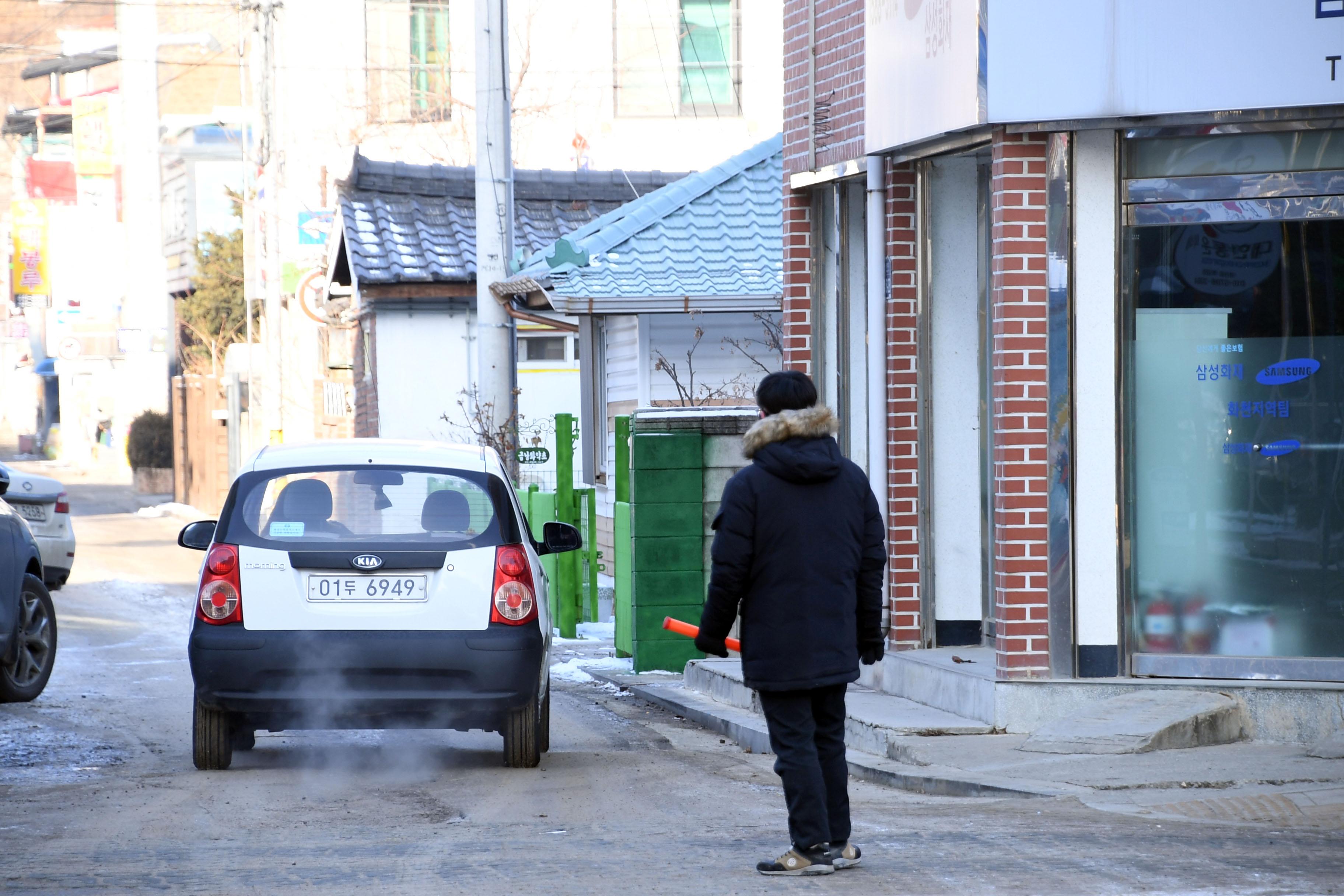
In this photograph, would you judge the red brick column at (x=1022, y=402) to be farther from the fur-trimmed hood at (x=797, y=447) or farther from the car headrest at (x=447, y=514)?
the fur-trimmed hood at (x=797, y=447)

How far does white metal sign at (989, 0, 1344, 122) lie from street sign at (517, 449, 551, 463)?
344 inches

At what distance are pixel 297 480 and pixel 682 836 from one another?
2.99m

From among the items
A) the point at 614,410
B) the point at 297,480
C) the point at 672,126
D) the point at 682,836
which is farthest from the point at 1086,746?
the point at 672,126

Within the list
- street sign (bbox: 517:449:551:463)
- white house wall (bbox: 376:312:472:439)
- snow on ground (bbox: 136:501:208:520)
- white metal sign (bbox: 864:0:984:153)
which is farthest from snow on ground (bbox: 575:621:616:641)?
snow on ground (bbox: 136:501:208:520)

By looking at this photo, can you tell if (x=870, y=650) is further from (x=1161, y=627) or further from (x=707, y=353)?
(x=707, y=353)

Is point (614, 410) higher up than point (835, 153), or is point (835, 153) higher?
point (835, 153)

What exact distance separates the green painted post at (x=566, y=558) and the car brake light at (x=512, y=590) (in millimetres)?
7191

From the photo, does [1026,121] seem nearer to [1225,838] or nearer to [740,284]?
[1225,838]

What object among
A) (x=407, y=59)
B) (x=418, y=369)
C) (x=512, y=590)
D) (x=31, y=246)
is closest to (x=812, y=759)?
(x=512, y=590)

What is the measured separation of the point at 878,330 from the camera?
1084cm

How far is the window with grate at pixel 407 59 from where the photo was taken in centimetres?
3278

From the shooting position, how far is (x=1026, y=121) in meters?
8.98

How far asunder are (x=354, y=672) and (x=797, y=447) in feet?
9.55

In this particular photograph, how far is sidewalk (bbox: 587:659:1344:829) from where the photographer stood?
24.0 feet
